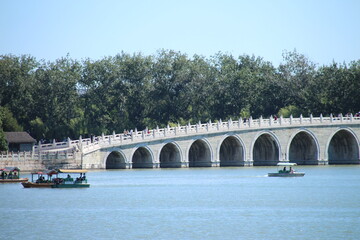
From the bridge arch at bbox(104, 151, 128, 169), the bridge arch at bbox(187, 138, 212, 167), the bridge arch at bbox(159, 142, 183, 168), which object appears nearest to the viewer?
the bridge arch at bbox(104, 151, 128, 169)

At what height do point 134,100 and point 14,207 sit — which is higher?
point 134,100

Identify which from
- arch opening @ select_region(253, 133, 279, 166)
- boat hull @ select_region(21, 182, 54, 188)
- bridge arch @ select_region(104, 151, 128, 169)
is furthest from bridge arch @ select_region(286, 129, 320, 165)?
boat hull @ select_region(21, 182, 54, 188)

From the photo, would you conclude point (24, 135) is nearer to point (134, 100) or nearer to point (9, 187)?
point (9, 187)

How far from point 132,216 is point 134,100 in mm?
53022

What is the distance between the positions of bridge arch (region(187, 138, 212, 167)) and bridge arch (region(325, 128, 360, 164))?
43.0 ft

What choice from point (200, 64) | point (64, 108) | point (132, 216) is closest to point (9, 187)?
point (132, 216)

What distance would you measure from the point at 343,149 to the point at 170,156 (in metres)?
19.7

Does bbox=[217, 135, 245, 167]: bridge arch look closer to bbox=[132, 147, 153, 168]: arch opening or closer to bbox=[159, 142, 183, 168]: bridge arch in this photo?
bbox=[159, 142, 183, 168]: bridge arch

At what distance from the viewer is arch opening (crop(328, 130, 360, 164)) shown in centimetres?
8369

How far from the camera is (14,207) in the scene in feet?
→ 147

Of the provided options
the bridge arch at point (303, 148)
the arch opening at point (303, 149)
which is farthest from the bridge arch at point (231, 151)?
the arch opening at point (303, 149)

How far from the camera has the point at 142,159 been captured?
7544cm

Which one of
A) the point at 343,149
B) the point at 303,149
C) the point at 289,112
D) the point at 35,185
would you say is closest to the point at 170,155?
the point at 303,149

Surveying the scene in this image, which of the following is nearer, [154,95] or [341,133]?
[341,133]
